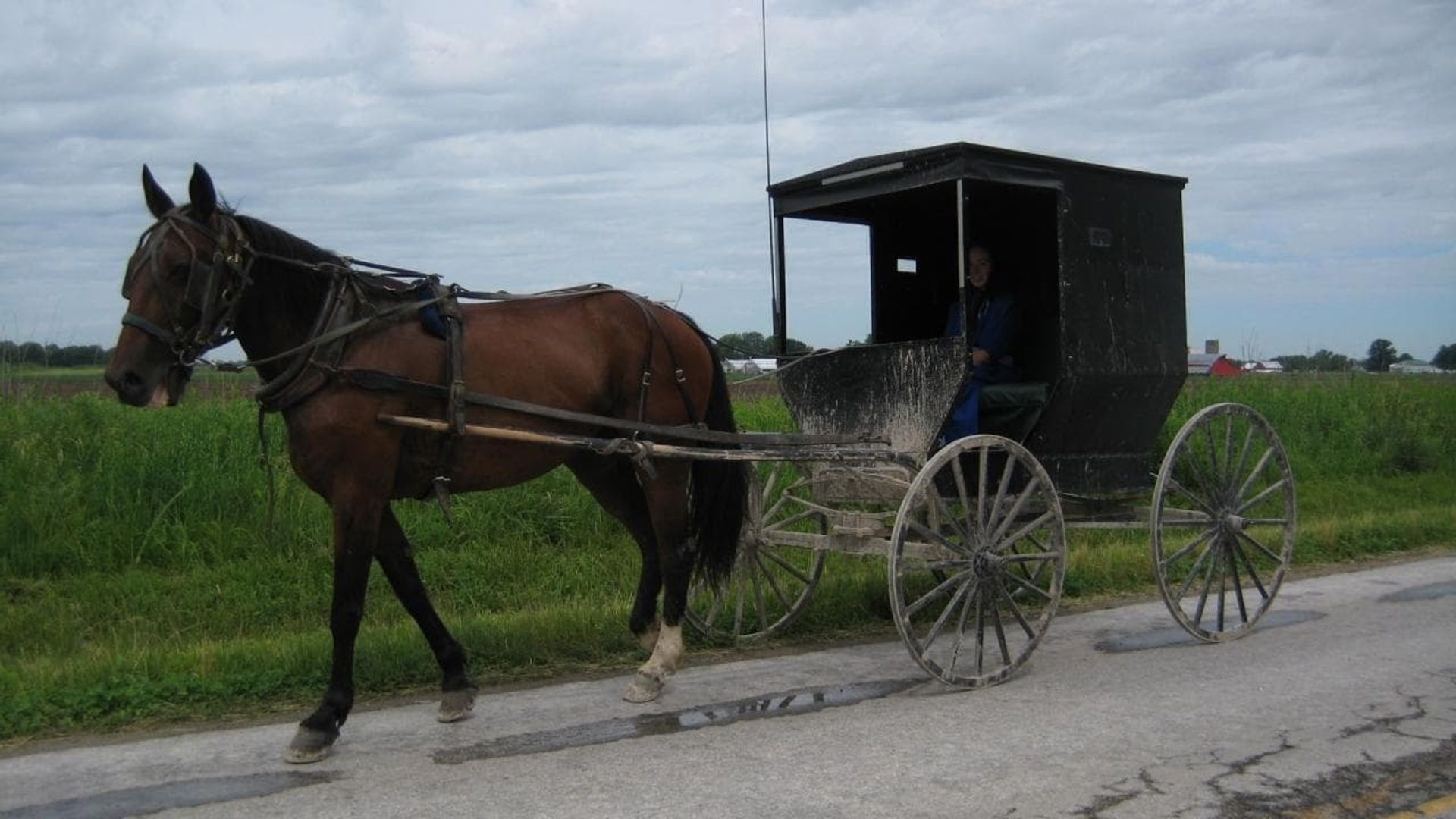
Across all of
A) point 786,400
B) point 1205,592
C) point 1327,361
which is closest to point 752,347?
point 786,400

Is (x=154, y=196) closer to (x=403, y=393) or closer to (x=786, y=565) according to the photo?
(x=403, y=393)

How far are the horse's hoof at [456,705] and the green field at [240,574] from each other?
741 millimetres

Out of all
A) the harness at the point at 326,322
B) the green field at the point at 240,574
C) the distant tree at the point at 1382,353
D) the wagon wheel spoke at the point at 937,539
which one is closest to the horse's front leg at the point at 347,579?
the harness at the point at 326,322

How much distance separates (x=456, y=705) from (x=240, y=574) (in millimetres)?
3705

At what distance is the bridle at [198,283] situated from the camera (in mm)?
5137

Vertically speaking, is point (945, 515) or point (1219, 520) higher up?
point (945, 515)

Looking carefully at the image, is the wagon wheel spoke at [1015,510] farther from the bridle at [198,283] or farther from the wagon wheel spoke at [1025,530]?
the bridle at [198,283]

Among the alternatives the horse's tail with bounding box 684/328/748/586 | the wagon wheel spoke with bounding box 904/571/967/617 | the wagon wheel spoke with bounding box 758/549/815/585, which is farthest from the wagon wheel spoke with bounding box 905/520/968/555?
the wagon wheel spoke with bounding box 758/549/815/585

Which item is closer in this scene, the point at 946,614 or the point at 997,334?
the point at 946,614

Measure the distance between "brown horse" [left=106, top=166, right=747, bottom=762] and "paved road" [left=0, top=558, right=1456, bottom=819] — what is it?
0.36 metres

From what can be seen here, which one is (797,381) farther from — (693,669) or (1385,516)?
(1385,516)

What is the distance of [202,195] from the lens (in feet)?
17.2

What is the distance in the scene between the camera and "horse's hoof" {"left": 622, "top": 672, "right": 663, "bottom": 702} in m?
6.06

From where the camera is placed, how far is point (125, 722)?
18.9 ft
